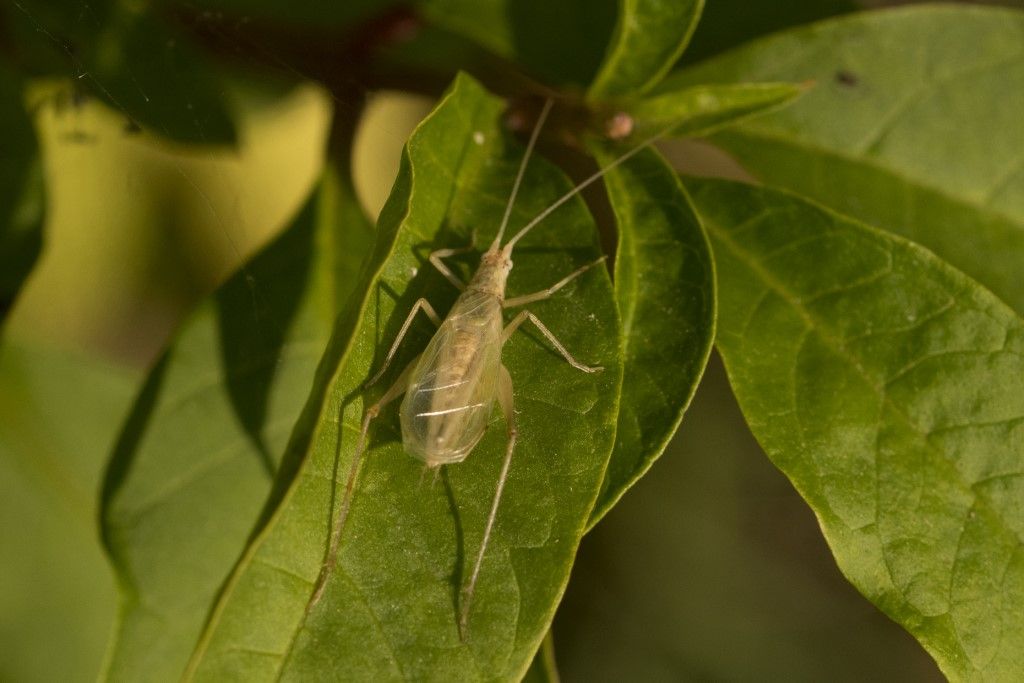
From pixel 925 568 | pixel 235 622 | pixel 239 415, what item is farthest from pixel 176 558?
pixel 925 568

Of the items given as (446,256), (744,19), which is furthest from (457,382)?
(744,19)

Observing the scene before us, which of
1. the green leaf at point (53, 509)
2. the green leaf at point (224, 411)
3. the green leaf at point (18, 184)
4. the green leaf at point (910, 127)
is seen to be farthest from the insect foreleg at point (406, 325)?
the green leaf at point (53, 509)

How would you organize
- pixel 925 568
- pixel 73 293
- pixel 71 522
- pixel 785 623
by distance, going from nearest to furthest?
pixel 925 568 → pixel 71 522 → pixel 73 293 → pixel 785 623

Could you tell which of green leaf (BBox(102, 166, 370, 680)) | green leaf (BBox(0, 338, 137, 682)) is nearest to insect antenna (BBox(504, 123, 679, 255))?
green leaf (BBox(102, 166, 370, 680))

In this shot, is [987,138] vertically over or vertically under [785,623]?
over

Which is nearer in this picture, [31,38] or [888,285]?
[888,285]

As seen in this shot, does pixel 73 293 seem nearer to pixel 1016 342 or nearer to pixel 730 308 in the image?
pixel 730 308
